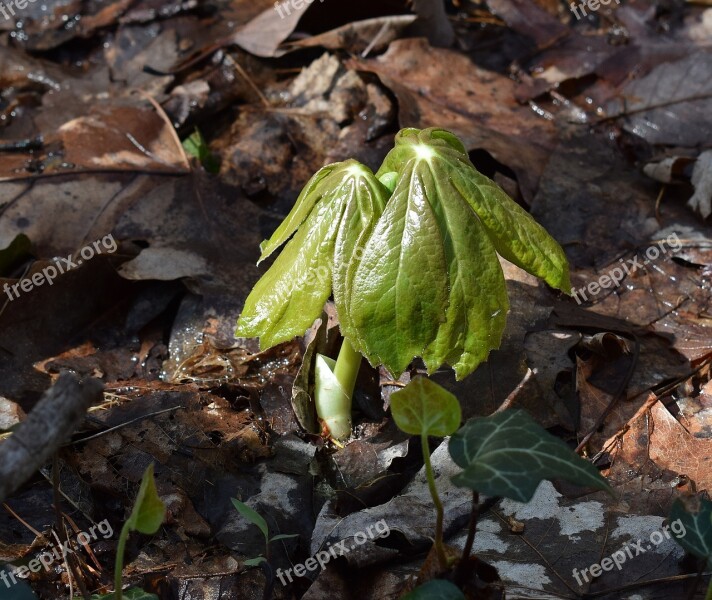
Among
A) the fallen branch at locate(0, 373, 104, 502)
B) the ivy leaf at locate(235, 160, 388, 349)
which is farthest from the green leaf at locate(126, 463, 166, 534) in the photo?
the ivy leaf at locate(235, 160, 388, 349)

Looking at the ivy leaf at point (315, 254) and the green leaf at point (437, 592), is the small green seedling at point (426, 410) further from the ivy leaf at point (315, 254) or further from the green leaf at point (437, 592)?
the ivy leaf at point (315, 254)

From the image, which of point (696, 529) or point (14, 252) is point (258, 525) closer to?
point (696, 529)

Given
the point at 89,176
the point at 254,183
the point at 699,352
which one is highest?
the point at 89,176

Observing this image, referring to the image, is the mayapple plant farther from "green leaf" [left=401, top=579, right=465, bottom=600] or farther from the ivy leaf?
"green leaf" [left=401, top=579, right=465, bottom=600]

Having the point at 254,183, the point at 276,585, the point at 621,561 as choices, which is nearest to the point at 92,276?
the point at 254,183

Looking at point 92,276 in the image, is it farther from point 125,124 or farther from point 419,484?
point 419,484
